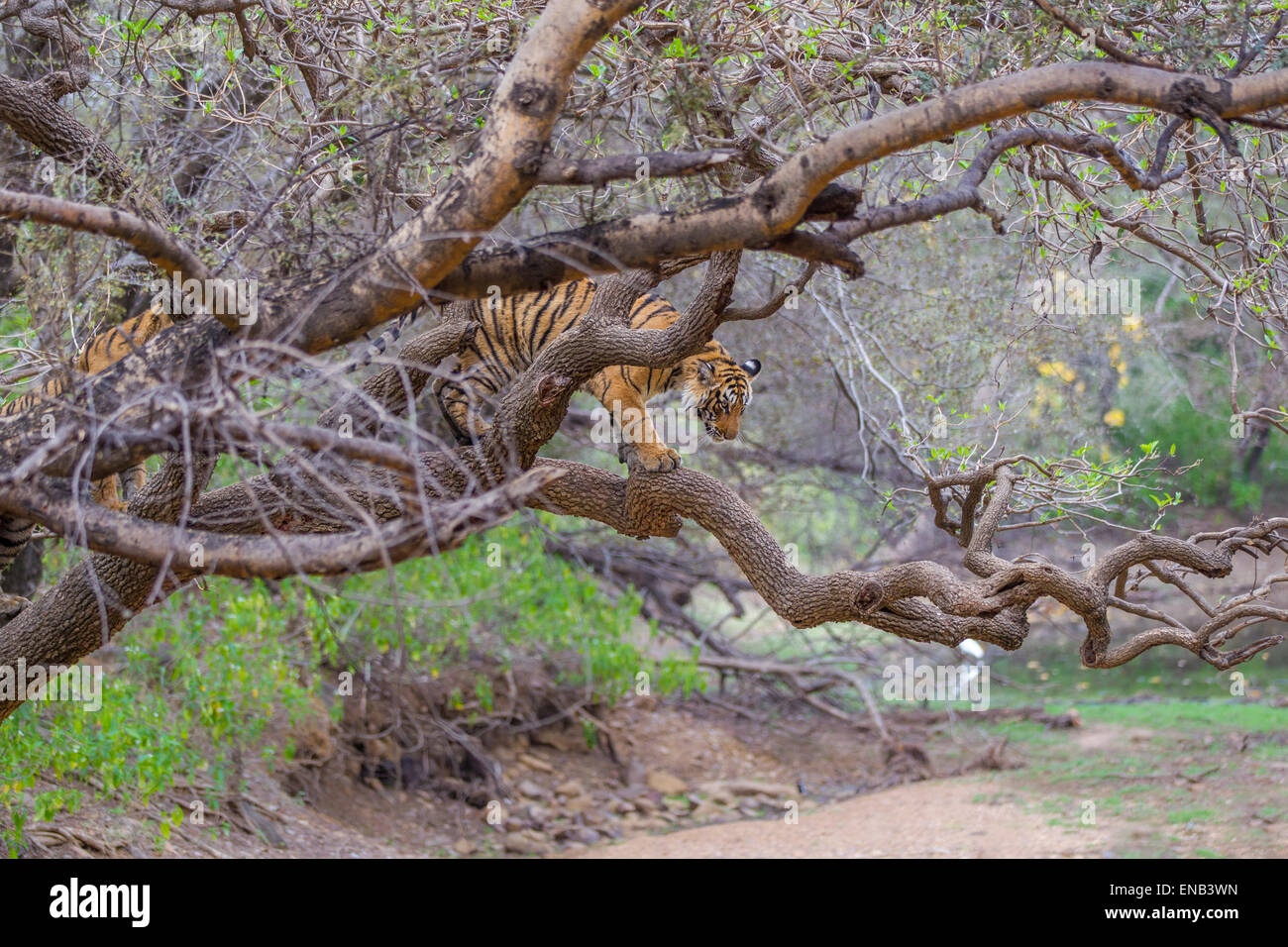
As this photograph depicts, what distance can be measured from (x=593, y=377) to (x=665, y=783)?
6.15m

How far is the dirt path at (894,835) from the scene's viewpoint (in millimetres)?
8406

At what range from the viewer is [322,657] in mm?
9539

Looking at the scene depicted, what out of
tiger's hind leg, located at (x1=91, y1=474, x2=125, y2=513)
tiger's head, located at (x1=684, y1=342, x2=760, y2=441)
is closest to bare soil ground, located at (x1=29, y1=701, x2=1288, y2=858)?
tiger's hind leg, located at (x1=91, y1=474, x2=125, y2=513)

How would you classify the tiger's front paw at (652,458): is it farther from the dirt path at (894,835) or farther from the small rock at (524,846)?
the small rock at (524,846)

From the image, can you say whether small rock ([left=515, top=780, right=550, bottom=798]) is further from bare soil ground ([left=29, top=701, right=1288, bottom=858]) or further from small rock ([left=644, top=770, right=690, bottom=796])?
small rock ([left=644, top=770, right=690, bottom=796])

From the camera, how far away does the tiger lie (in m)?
5.69

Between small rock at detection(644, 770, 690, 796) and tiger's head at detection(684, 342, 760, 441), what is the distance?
544 centimetres

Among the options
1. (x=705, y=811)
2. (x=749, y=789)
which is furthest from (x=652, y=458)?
(x=749, y=789)

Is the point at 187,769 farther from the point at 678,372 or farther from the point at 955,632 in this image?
the point at 955,632

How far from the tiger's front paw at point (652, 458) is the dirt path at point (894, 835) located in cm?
482

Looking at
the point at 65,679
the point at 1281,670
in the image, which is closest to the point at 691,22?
the point at 65,679

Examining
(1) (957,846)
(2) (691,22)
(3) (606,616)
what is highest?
(2) (691,22)
